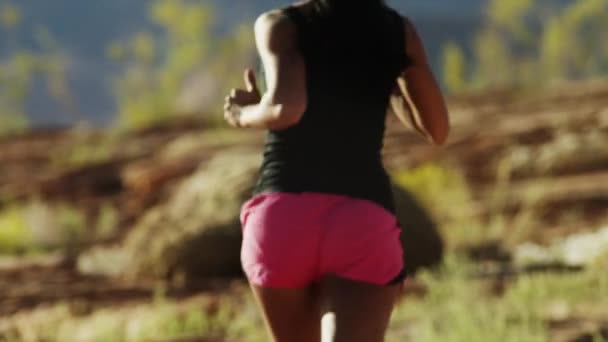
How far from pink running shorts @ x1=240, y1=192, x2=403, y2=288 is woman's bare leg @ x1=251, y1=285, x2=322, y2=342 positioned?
27 mm

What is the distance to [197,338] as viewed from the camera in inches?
281

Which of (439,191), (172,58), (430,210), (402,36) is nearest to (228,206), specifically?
(430,210)

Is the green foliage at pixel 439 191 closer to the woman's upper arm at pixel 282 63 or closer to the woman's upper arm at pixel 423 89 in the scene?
the woman's upper arm at pixel 423 89

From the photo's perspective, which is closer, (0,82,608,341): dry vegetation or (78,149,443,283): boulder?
(0,82,608,341): dry vegetation

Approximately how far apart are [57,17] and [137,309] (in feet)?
417

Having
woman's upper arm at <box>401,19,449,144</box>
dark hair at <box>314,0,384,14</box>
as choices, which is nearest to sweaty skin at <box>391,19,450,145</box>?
woman's upper arm at <box>401,19,449,144</box>

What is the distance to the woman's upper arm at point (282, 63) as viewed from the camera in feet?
10.6

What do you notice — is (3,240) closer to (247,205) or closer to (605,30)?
(247,205)

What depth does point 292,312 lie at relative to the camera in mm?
3340

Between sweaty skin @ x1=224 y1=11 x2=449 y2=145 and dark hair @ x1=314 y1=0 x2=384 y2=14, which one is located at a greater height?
dark hair @ x1=314 y1=0 x2=384 y2=14

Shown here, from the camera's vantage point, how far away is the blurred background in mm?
7750

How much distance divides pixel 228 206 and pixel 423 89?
7425mm

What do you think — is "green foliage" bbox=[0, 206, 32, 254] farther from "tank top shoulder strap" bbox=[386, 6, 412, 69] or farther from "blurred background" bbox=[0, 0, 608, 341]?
"tank top shoulder strap" bbox=[386, 6, 412, 69]

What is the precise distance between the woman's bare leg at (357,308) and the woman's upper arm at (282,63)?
1.36ft
